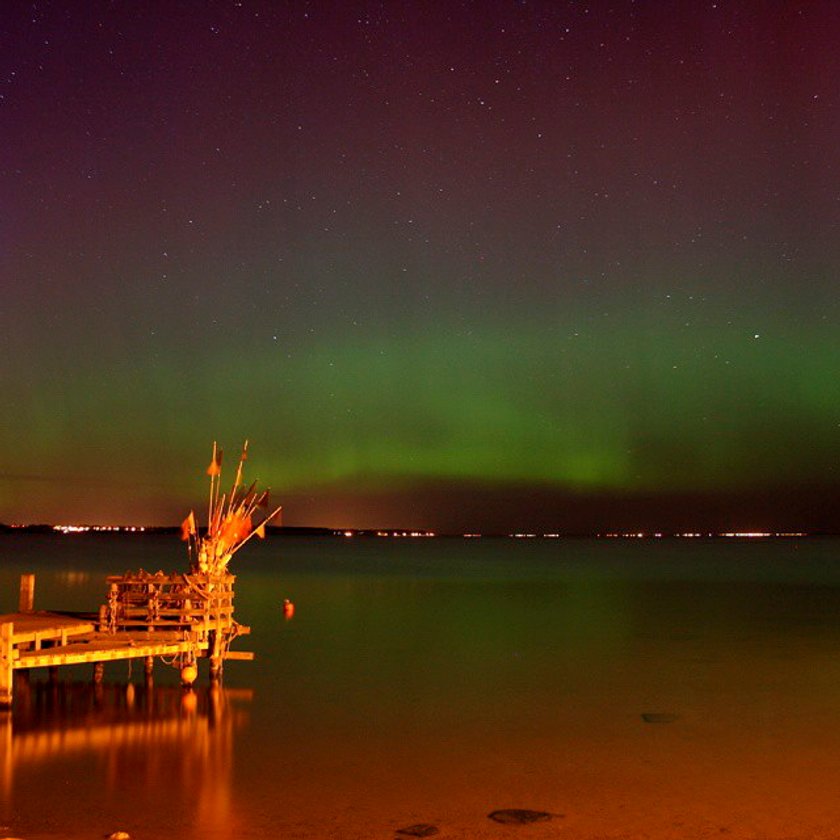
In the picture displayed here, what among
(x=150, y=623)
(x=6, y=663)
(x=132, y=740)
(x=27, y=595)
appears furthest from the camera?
(x=27, y=595)

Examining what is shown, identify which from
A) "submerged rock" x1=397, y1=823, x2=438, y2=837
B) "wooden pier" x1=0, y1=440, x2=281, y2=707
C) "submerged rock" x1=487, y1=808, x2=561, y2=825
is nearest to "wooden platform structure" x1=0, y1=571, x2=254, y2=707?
"wooden pier" x1=0, y1=440, x2=281, y2=707

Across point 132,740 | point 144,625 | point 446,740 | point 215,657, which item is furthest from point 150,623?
point 446,740

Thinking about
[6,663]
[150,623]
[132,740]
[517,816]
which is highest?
[150,623]

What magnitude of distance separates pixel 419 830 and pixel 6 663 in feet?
37.7

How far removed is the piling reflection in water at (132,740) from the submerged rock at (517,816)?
14.0 feet

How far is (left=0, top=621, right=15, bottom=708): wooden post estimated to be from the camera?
24109mm

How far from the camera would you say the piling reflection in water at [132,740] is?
63.2 feet

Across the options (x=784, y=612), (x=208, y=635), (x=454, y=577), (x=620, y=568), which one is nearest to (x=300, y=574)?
(x=454, y=577)

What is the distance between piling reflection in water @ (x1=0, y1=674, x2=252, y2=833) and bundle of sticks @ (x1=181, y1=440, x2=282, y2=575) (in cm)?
343

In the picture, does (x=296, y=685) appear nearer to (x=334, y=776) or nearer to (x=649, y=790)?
(x=334, y=776)

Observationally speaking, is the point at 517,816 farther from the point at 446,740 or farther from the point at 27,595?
the point at 27,595

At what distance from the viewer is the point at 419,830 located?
17172 mm

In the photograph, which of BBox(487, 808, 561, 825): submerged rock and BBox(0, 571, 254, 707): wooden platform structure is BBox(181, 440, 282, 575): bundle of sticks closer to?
BBox(0, 571, 254, 707): wooden platform structure

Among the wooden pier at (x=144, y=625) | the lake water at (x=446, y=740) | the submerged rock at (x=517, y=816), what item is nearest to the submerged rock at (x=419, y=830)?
the lake water at (x=446, y=740)
